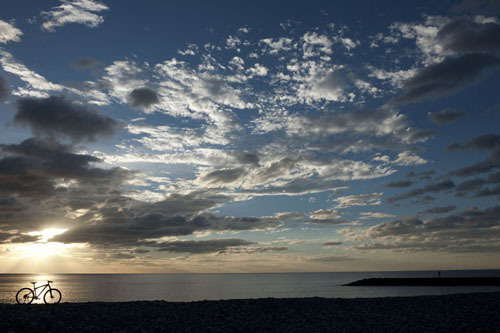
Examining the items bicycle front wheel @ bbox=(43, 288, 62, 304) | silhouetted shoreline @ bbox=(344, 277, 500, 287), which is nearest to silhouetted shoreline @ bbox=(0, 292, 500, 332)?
bicycle front wheel @ bbox=(43, 288, 62, 304)

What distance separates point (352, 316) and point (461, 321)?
6.52 m

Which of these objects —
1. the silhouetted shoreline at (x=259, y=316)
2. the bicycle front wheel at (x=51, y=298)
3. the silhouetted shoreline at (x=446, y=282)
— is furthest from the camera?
the silhouetted shoreline at (x=446, y=282)

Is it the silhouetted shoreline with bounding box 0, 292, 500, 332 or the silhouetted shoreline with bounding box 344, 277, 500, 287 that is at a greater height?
the silhouetted shoreline with bounding box 0, 292, 500, 332

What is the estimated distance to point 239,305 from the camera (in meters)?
27.3

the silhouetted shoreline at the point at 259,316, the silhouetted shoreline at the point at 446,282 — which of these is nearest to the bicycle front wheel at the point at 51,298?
the silhouetted shoreline at the point at 259,316

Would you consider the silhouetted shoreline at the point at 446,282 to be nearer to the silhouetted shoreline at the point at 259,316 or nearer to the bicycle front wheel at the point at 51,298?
the silhouetted shoreline at the point at 259,316

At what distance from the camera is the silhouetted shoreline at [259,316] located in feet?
67.4

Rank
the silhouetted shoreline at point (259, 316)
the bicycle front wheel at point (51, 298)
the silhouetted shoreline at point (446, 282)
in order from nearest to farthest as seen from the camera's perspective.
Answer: the silhouetted shoreline at point (259, 316), the bicycle front wheel at point (51, 298), the silhouetted shoreline at point (446, 282)

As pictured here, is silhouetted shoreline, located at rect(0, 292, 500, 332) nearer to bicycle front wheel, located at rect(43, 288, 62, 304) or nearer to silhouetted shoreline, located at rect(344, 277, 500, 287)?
bicycle front wheel, located at rect(43, 288, 62, 304)

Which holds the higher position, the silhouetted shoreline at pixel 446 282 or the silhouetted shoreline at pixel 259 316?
the silhouetted shoreline at pixel 259 316

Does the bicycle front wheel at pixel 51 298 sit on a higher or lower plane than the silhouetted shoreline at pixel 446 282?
higher

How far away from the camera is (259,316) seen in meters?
24.2

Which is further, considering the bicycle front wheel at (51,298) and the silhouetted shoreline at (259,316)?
the bicycle front wheel at (51,298)

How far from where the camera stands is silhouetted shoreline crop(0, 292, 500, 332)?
809 inches
